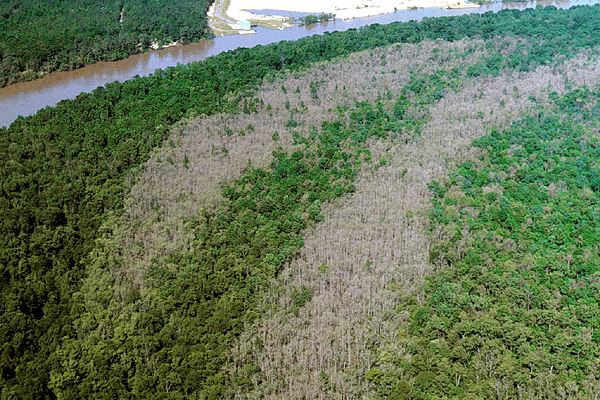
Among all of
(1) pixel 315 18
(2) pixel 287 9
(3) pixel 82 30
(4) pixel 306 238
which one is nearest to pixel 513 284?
(4) pixel 306 238

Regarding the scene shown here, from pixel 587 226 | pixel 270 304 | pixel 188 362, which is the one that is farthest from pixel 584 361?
pixel 188 362

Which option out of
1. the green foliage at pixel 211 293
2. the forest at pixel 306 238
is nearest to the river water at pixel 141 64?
the forest at pixel 306 238

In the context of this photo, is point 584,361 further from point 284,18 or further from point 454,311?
point 284,18

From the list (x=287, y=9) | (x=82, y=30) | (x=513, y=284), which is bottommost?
(x=513, y=284)

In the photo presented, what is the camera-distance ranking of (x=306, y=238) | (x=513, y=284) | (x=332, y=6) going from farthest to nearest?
(x=332, y=6), (x=306, y=238), (x=513, y=284)

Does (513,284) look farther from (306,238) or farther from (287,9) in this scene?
(287,9)

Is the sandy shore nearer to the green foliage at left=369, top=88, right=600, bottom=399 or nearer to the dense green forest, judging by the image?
the dense green forest
